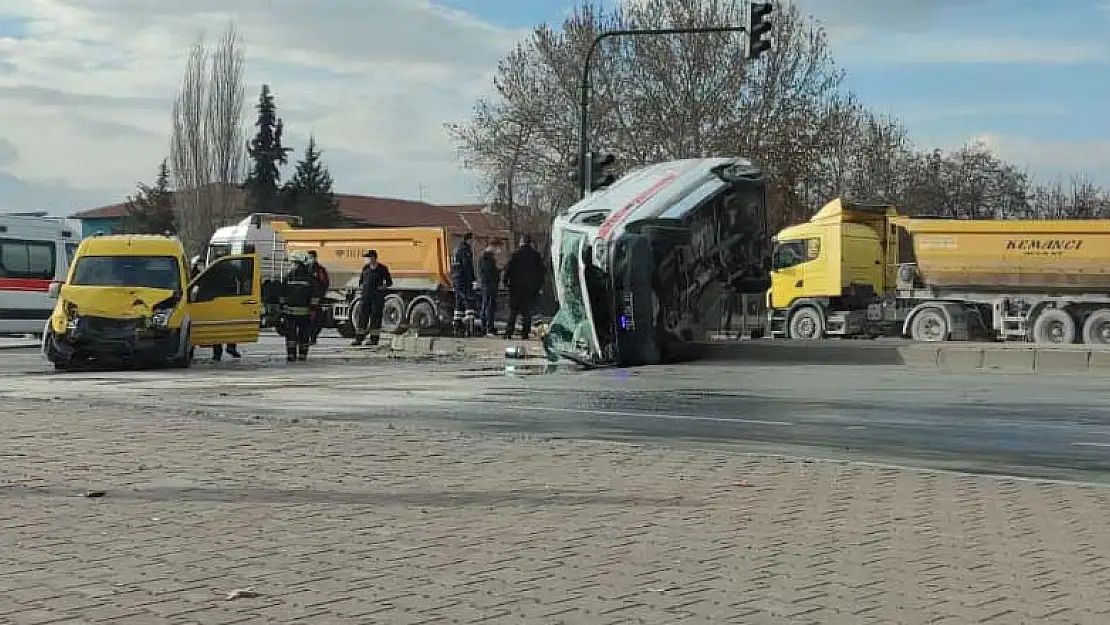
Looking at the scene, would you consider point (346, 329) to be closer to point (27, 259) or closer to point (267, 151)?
point (27, 259)

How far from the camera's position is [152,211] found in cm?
8188

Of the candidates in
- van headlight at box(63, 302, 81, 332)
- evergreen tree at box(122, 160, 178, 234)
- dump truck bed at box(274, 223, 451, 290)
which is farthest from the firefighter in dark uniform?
evergreen tree at box(122, 160, 178, 234)

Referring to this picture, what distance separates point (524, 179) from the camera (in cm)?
4766

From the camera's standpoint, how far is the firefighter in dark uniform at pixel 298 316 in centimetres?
2175

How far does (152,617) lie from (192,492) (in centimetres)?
290

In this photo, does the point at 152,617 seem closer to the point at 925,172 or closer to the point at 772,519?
the point at 772,519

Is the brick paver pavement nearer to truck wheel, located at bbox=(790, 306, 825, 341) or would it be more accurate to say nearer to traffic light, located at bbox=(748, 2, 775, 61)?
traffic light, located at bbox=(748, 2, 775, 61)

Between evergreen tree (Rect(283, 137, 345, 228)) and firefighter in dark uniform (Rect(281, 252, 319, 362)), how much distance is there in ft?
193

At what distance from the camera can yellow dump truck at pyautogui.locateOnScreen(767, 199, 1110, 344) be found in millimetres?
28656

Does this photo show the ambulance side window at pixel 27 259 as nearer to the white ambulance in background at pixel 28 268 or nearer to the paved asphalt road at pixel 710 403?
the white ambulance in background at pixel 28 268

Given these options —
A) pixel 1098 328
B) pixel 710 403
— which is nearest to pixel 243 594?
pixel 710 403

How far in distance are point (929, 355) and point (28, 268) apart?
1661 centimetres

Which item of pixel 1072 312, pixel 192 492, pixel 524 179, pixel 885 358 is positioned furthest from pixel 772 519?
pixel 524 179

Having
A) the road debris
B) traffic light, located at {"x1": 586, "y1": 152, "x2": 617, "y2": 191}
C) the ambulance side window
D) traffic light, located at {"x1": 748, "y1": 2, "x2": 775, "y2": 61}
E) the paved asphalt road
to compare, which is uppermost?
traffic light, located at {"x1": 748, "y1": 2, "x2": 775, "y2": 61}
